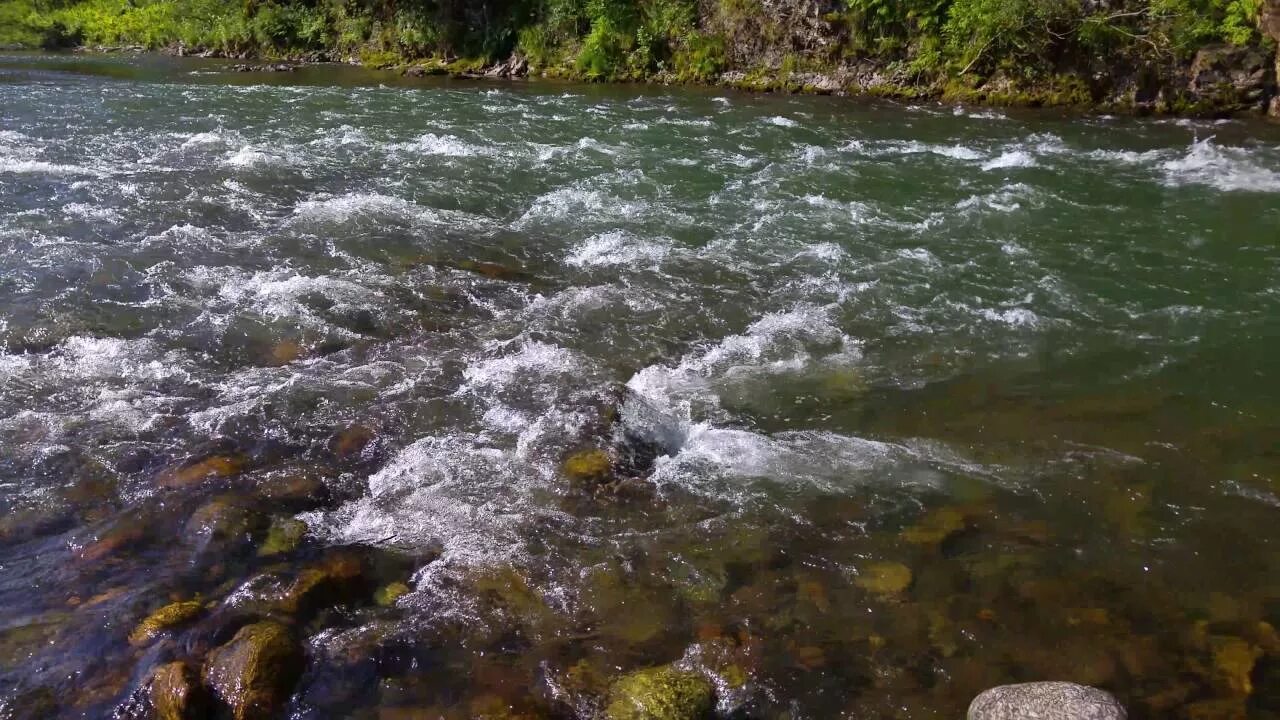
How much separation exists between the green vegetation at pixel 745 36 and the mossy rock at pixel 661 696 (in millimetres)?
19366

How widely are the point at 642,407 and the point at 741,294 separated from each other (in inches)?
118

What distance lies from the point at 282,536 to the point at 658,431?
3.25 meters

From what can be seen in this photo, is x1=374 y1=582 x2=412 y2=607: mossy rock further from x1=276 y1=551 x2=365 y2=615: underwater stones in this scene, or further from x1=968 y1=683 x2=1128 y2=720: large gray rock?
x1=968 y1=683 x2=1128 y2=720: large gray rock

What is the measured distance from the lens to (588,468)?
7352mm

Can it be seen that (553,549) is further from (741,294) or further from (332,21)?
(332,21)

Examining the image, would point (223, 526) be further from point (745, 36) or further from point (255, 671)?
point (745, 36)

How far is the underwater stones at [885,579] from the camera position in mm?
6055

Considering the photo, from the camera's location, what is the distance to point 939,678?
17.6ft

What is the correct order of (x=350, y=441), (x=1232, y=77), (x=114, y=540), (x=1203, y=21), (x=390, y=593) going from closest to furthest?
(x=390, y=593) → (x=114, y=540) → (x=350, y=441) → (x=1232, y=77) → (x=1203, y=21)

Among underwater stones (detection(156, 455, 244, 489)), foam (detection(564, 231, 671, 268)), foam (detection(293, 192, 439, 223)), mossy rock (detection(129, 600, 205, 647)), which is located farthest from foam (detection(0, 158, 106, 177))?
mossy rock (detection(129, 600, 205, 647))

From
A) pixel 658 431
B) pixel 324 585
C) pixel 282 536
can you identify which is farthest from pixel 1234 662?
pixel 282 536

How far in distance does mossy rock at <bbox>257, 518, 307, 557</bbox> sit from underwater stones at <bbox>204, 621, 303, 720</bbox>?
38.7 inches

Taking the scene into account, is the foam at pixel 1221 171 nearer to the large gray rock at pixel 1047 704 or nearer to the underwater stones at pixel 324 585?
the large gray rock at pixel 1047 704

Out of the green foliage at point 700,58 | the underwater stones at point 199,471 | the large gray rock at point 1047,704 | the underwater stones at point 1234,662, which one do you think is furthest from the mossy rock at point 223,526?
the green foliage at point 700,58
